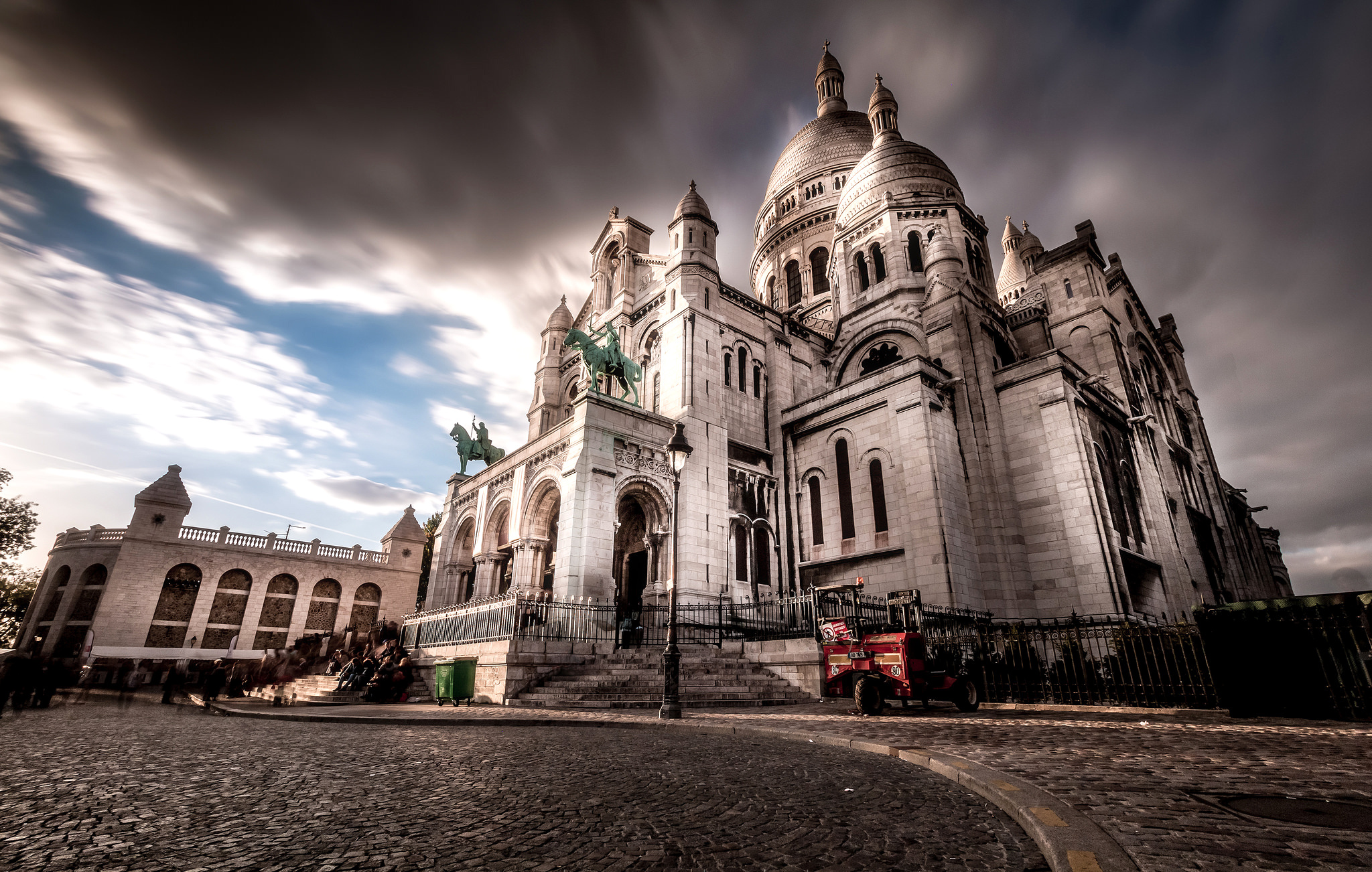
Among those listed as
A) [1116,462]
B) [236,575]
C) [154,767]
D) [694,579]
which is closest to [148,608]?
[236,575]

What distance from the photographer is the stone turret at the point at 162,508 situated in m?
30.8

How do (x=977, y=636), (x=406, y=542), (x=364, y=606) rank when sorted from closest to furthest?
(x=977, y=636)
(x=364, y=606)
(x=406, y=542)

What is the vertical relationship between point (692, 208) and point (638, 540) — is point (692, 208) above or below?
above

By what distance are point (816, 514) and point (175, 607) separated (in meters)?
32.2

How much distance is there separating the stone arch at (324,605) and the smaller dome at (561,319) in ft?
64.8

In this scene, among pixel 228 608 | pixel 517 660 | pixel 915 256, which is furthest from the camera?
pixel 228 608

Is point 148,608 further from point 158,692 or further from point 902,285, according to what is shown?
point 902,285

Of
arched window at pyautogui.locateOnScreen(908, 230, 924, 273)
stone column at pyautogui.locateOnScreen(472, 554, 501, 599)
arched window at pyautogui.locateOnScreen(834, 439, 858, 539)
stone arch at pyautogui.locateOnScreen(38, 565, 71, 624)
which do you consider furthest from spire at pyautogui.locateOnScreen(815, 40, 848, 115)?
stone arch at pyautogui.locateOnScreen(38, 565, 71, 624)

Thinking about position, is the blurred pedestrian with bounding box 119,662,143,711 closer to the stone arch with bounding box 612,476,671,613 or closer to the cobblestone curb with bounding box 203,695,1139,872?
the stone arch with bounding box 612,476,671,613

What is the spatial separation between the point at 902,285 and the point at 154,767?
28.1m

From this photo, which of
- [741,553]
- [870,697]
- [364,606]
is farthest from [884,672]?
[364,606]

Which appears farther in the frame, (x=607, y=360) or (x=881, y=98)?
(x=881, y=98)

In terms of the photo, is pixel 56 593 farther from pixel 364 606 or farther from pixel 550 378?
pixel 550 378

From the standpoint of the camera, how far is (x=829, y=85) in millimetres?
50062
